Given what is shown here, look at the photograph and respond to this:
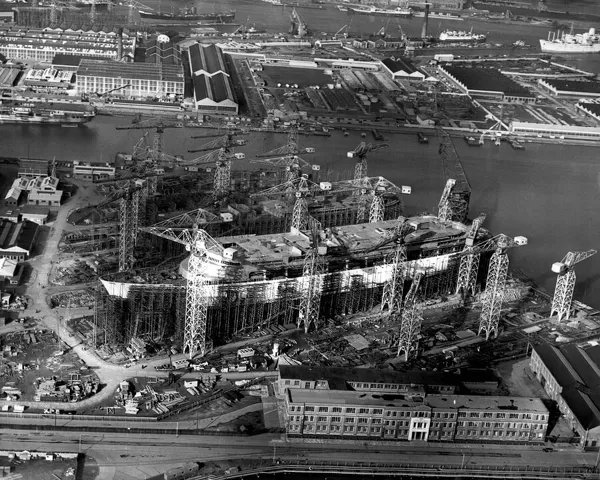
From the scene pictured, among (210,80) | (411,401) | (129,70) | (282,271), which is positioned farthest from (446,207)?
(129,70)

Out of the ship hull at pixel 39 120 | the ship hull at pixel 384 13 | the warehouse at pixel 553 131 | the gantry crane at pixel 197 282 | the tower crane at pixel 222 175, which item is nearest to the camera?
the gantry crane at pixel 197 282

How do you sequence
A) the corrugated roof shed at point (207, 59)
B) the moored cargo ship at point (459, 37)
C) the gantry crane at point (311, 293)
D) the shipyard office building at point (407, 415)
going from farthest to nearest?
the moored cargo ship at point (459, 37) → the corrugated roof shed at point (207, 59) → the gantry crane at point (311, 293) → the shipyard office building at point (407, 415)

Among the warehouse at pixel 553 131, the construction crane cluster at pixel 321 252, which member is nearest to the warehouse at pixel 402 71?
the warehouse at pixel 553 131

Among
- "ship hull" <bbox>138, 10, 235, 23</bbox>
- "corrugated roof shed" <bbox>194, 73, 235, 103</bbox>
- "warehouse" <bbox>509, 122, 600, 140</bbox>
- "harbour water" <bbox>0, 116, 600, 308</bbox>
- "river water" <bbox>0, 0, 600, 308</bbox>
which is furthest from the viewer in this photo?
"ship hull" <bbox>138, 10, 235, 23</bbox>

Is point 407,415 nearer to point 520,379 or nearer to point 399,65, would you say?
point 520,379

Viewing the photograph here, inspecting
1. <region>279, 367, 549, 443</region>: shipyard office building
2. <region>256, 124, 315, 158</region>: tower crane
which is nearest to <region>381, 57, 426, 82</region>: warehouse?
<region>256, 124, 315, 158</region>: tower crane

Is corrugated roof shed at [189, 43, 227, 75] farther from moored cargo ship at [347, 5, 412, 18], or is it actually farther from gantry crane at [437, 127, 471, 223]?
moored cargo ship at [347, 5, 412, 18]

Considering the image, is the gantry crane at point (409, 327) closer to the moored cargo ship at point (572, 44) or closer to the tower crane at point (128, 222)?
the tower crane at point (128, 222)

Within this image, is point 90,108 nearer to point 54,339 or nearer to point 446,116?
point 446,116

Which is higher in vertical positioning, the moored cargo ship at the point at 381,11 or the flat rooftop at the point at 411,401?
the moored cargo ship at the point at 381,11
